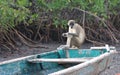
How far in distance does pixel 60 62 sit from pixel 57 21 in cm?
580

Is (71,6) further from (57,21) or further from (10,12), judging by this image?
(10,12)

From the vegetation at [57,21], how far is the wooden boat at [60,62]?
403 centimetres

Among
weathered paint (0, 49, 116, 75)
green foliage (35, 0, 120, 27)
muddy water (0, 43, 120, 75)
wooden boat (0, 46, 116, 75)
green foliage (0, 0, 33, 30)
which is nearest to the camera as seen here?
wooden boat (0, 46, 116, 75)

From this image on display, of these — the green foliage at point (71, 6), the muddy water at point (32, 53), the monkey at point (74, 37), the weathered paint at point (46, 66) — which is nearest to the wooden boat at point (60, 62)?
the weathered paint at point (46, 66)

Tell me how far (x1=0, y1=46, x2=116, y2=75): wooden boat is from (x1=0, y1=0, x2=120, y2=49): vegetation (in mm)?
4026

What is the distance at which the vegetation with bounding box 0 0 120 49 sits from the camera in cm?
1113

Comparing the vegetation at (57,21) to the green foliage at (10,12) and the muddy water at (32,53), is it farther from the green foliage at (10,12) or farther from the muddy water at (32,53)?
the muddy water at (32,53)

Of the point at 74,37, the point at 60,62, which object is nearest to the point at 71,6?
the point at 74,37

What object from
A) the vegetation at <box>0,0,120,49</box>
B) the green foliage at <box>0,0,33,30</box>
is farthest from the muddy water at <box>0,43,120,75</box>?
the green foliage at <box>0,0,33,30</box>

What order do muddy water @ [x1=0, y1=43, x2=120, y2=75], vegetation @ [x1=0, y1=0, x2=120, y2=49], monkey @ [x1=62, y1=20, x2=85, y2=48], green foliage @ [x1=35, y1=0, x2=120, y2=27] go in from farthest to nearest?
green foliage @ [x1=35, y1=0, x2=120, y2=27], vegetation @ [x1=0, y1=0, x2=120, y2=49], muddy water @ [x1=0, y1=43, x2=120, y2=75], monkey @ [x1=62, y1=20, x2=85, y2=48]

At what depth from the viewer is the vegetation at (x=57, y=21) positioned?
1113 centimetres

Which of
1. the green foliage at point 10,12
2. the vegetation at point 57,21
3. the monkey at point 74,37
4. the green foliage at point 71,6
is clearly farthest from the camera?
the green foliage at point 71,6

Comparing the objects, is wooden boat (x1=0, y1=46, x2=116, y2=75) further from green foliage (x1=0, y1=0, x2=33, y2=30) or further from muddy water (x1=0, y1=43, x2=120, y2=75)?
green foliage (x1=0, y1=0, x2=33, y2=30)

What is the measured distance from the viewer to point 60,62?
5785 mm
